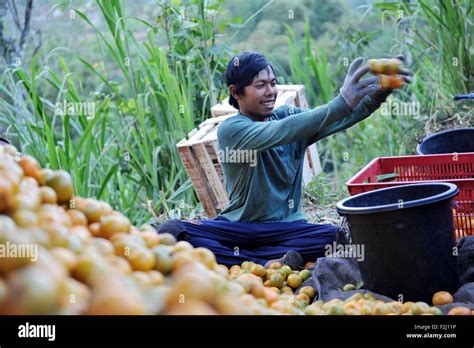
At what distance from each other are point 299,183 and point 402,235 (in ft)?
3.81

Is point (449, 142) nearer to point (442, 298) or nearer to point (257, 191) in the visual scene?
point (257, 191)

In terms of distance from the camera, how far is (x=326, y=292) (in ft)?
10.9

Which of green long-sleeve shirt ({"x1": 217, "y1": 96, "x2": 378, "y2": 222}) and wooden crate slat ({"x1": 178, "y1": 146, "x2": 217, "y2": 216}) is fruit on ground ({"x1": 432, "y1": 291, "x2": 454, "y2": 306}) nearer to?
green long-sleeve shirt ({"x1": 217, "y1": 96, "x2": 378, "y2": 222})

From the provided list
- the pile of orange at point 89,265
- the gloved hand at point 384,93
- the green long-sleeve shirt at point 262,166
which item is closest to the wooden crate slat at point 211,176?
the green long-sleeve shirt at point 262,166

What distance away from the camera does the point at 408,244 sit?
9.80ft

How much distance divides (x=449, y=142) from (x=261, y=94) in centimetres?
138

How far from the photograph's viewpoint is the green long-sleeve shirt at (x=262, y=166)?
3.74 m

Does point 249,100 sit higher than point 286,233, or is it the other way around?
point 249,100

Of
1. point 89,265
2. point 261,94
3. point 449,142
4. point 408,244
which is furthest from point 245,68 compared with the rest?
point 89,265

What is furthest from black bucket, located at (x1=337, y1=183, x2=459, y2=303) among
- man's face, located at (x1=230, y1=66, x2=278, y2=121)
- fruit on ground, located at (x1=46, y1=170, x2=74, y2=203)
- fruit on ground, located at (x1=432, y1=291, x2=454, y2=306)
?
fruit on ground, located at (x1=46, y1=170, x2=74, y2=203)

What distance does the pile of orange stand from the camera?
1.68 metres

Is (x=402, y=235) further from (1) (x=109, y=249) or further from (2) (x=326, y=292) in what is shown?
(1) (x=109, y=249)

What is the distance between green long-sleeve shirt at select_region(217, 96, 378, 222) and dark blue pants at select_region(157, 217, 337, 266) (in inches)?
3.7
